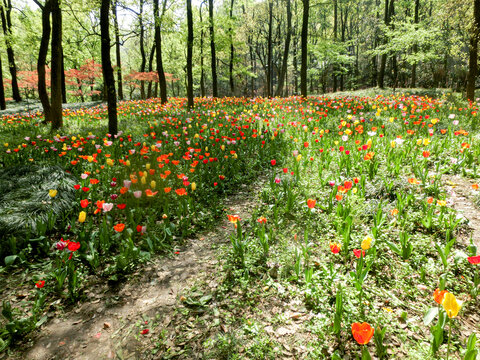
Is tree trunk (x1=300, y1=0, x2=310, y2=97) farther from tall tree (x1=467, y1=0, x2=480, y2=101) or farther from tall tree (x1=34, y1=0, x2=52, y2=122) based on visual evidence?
tall tree (x1=34, y1=0, x2=52, y2=122)

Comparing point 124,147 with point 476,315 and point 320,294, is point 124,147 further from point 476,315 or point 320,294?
point 476,315

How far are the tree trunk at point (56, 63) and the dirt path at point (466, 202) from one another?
33.6 feet

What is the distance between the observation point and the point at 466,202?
320cm

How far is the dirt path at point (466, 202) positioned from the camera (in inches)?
105

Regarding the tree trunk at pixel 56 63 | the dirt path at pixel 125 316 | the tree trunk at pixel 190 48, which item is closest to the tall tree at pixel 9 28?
the tree trunk at pixel 56 63

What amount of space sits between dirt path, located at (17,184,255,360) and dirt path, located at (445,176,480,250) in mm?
2869

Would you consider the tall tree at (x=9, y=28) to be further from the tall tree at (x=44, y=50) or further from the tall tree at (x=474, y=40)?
the tall tree at (x=474, y=40)

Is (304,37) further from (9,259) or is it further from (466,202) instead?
(9,259)

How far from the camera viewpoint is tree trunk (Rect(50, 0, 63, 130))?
7480mm

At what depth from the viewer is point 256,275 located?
8.68 ft

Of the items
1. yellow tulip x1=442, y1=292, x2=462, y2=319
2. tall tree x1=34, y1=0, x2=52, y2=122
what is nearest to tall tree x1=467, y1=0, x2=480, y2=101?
yellow tulip x1=442, y1=292, x2=462, y2=319

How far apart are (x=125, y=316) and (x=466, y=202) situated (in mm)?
4200

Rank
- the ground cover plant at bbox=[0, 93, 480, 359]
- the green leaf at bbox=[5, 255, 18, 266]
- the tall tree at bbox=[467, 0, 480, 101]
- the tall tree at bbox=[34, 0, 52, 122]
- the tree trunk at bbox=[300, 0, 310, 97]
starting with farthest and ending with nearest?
the tree trunk at bbox=[300, 0, 310, 97] < the tall tree at bbox=[467, 0, 480, 101] < the tall tree at bbox=[34, 0, 52, 122] < the green leaf at bbox=[5, 255, 18, 266] < the ground cover plant at bbox=[0, 93, 480, 359]

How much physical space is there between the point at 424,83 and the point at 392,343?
107ft
